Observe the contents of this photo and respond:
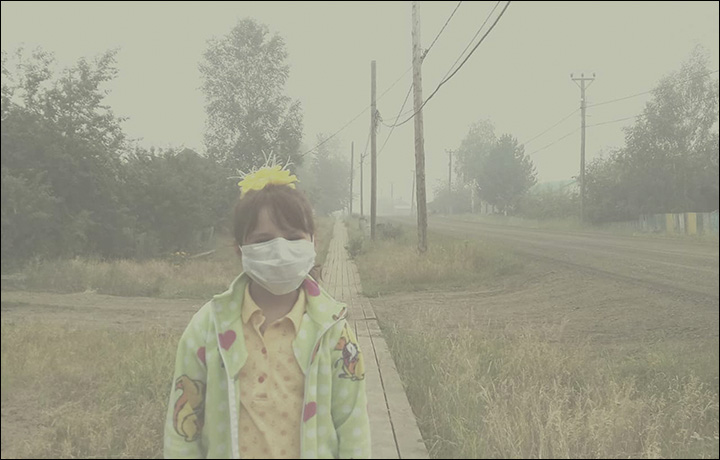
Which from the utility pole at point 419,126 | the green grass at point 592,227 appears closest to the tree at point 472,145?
the green grass at point 592,227

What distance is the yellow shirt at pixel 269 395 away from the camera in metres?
1.62

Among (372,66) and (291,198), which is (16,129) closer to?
(372,66)

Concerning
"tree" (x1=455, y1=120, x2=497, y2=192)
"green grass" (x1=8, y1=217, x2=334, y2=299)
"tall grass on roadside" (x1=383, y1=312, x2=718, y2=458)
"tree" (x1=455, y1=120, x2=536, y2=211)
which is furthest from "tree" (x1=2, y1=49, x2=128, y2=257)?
"tree" (x1=455, y1=120, x2=497, y2=192)

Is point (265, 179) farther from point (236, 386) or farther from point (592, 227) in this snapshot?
point (592, 227)

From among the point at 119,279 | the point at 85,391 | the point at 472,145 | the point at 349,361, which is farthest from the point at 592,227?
the point at 472,145

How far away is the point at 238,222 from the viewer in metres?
1.75

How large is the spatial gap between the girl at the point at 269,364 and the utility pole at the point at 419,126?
13.0 metres

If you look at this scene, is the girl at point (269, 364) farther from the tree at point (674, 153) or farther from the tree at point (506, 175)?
the tree at point (506, 175)

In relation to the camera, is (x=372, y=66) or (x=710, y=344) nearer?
(x=710, y=344)

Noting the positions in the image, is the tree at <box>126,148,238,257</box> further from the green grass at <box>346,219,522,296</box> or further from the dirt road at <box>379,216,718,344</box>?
the dirt road at <box>379,216,718,344</box>

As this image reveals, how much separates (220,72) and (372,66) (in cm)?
608

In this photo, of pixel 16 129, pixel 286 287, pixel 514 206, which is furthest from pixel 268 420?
pixel 514 206

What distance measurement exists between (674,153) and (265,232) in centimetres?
774

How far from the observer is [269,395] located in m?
1.64
